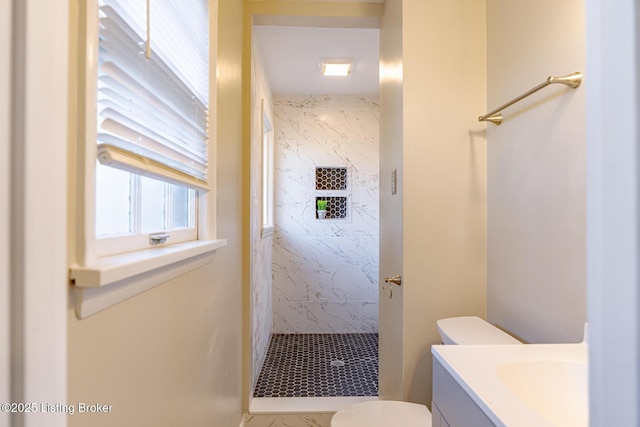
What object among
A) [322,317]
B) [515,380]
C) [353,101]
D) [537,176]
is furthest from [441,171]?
[322,317]

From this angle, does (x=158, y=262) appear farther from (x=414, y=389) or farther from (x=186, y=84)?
(x=414, y=389)

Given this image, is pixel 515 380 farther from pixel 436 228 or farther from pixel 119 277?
pixel 119 277

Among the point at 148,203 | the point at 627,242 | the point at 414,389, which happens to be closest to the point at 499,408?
the point at 627,242

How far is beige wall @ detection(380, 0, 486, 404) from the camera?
1.64 metres

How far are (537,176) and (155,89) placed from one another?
4.10 feet

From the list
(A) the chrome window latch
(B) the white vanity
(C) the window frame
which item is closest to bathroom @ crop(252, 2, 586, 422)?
(B) the white vanity

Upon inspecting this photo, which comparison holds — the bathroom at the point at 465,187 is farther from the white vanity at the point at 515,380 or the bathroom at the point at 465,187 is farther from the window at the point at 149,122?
the window at the point at 149,122

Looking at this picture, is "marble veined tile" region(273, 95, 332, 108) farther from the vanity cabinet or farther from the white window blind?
the vanity cabinet

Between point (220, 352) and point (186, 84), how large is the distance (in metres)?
1.04

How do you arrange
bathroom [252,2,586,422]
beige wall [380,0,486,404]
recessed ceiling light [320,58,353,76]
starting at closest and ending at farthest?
bathroom [252,2,586,422] → beige wall [380,0,486,404] → recessed ceiling light [320,58,353,76]

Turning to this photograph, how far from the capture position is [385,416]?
148 centimetres

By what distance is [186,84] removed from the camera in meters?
1.03

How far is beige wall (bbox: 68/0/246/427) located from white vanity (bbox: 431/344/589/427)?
2.39 feet

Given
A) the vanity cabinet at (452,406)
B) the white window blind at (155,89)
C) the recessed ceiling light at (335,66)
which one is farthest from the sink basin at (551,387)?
the recessed ceiling light at (335,66)
